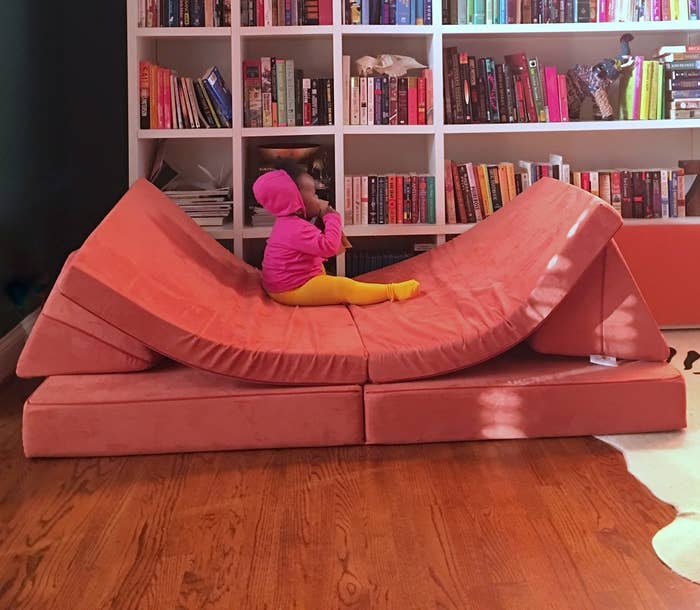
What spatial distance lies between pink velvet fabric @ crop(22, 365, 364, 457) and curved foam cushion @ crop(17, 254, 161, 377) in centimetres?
8

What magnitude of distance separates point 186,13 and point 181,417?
203cm

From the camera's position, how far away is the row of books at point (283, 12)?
13.0ft

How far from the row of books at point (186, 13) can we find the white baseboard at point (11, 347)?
1342 mm

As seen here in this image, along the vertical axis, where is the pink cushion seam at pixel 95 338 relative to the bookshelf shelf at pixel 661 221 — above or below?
below

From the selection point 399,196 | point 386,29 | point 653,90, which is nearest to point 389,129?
point 399,196

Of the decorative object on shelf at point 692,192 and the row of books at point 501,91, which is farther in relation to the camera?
the decorative object on shelf at point 692,192

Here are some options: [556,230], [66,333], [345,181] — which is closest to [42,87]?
[345,181]

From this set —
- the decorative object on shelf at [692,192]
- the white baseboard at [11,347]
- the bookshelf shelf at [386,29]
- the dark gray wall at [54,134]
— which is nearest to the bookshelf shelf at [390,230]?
the bookshelf shelf at [386,29]

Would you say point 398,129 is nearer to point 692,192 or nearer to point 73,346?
point 692,192

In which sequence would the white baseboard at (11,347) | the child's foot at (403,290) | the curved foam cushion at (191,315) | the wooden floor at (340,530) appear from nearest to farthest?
1. the wooden floor at (340,530)
2. the curved foam cushion at (191,315)
3. the child's foot at (403,290)
4. the white baseboard at (11,347)

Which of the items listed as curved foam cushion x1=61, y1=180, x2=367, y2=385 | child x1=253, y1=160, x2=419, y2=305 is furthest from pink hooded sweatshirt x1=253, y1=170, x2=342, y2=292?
curved foam cushion x1=61, y1=180, x2=367, y2=385

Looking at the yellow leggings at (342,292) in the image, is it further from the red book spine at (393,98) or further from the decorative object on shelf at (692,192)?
the decorative object on shelf at (692,192)

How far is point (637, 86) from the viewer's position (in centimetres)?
408

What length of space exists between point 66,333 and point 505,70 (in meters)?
2.25
